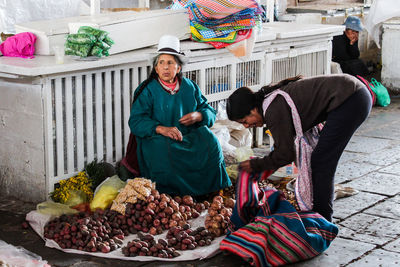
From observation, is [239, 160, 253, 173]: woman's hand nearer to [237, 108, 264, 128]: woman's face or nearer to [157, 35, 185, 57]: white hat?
[237, 108, 264, 128]: woman's face

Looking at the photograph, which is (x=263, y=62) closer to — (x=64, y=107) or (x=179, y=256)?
(x=64, y=107)

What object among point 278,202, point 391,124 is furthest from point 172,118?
point 391,124

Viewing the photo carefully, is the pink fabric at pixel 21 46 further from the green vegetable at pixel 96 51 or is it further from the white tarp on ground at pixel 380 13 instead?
the white tarp on ground at pixel 380 13

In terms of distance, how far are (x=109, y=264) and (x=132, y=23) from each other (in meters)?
2.53

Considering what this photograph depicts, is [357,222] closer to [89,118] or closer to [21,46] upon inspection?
[89,118]

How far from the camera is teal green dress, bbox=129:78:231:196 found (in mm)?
5336

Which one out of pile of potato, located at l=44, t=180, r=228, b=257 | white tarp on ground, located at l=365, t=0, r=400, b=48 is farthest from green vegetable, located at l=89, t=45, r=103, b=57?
white tarp on ground, located at l=365, t=0, r=400, b=48

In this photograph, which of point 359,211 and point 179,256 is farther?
point 359,211

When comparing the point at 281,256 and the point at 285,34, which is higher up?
the point at 285,34

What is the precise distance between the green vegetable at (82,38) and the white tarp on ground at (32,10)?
195 cm

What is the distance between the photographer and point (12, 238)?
4.70 m

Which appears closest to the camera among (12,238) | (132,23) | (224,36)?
(12,238)

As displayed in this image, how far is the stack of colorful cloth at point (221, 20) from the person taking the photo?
6.31 metres

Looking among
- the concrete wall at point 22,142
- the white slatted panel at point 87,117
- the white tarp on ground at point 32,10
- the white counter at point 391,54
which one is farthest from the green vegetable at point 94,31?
the white counter at point 391,54
